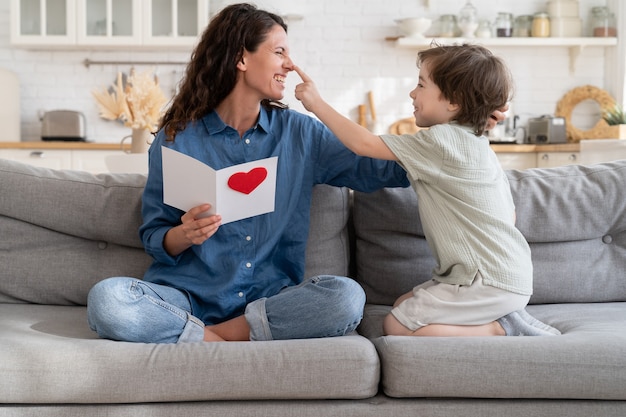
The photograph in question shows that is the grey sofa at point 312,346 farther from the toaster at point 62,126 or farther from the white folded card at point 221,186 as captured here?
the toaster at point 62,126

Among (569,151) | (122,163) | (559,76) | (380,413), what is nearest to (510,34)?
(559,76)

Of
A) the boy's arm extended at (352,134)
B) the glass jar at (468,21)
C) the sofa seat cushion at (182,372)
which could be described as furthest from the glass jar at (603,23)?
the sofa seat cushion at (182,372)

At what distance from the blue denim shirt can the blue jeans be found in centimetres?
12

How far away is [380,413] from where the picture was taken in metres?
1.83

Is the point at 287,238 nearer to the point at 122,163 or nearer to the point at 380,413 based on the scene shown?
the point at 380,413

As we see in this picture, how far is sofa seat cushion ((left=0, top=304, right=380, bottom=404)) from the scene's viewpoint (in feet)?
5.90

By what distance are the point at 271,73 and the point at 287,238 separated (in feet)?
1.61

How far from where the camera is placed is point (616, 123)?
17.6 feet

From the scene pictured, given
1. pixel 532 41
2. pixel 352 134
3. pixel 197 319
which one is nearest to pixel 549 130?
pixel 532 41

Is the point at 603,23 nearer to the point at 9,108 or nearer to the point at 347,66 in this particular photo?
the point at 347,66

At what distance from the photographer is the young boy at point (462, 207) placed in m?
2.08

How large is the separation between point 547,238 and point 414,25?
3.75 meters

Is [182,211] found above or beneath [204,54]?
beneath

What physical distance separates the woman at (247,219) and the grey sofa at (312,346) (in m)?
0.13
